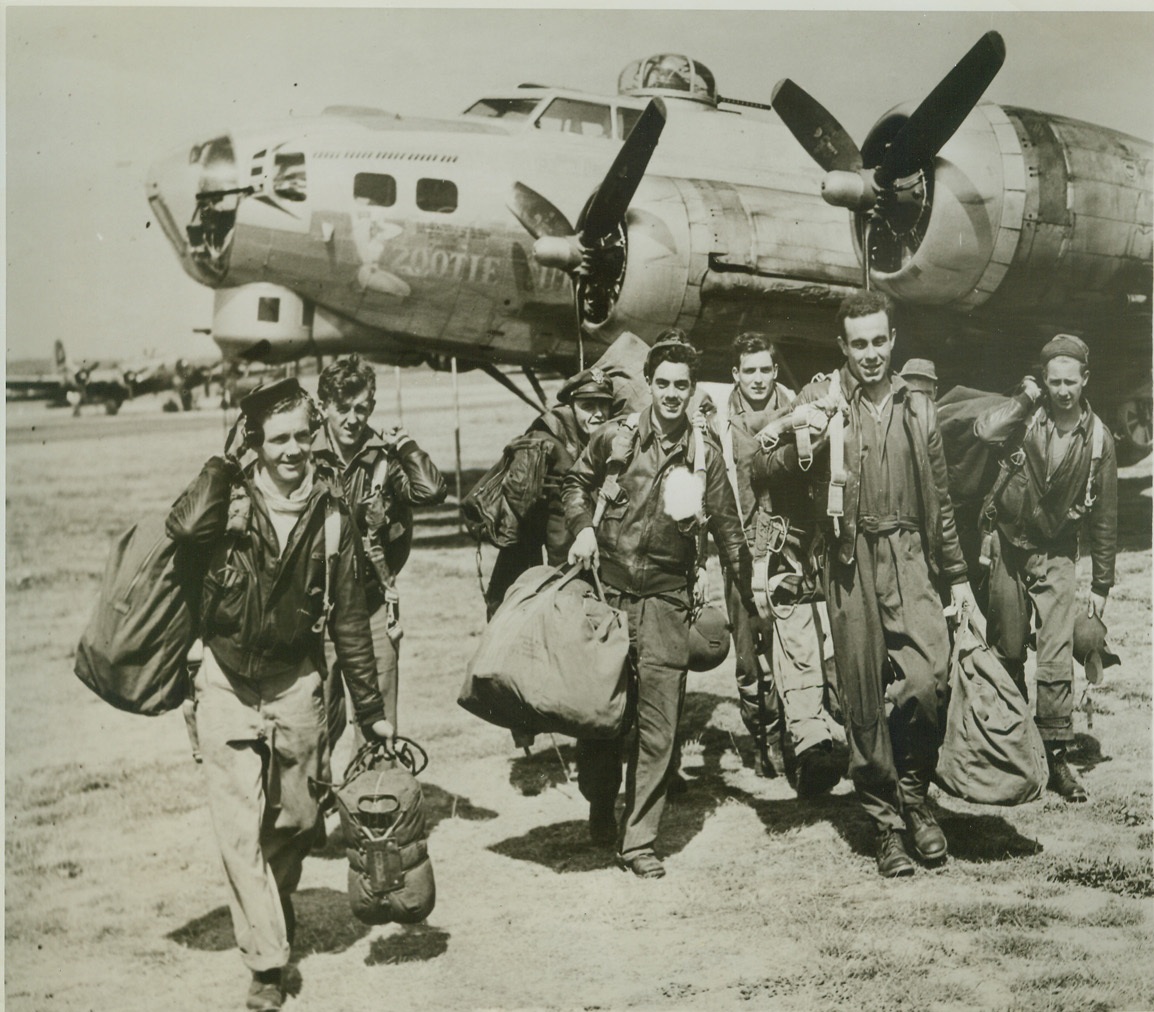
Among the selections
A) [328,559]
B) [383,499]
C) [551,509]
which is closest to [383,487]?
[383,499]

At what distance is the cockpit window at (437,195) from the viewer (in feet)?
30.4

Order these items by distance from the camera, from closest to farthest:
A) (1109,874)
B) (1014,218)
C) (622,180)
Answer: (1109,874) → (1014,218) → (622,180)

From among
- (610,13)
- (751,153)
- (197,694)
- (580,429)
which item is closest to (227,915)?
(197,694)

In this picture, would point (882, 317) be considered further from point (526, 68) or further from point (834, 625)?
point (526, 68)

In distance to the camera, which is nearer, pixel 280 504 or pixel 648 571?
pixel 280 504

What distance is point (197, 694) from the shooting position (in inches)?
167

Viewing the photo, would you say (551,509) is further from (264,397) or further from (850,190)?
(850,190)

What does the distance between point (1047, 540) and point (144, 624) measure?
14.4 feet

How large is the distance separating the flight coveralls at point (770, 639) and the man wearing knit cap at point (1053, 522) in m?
1.12

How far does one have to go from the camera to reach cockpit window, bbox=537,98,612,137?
981 cm

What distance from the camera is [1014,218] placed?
778cm

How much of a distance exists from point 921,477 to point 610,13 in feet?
10.4

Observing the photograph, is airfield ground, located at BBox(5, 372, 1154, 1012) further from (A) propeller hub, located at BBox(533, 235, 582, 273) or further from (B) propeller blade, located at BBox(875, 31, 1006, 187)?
(A) propeller hub, located at BBox(533, 235, 582, 273)

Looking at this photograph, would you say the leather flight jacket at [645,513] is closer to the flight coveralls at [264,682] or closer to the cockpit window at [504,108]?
the flight coveralls at [264,682]
